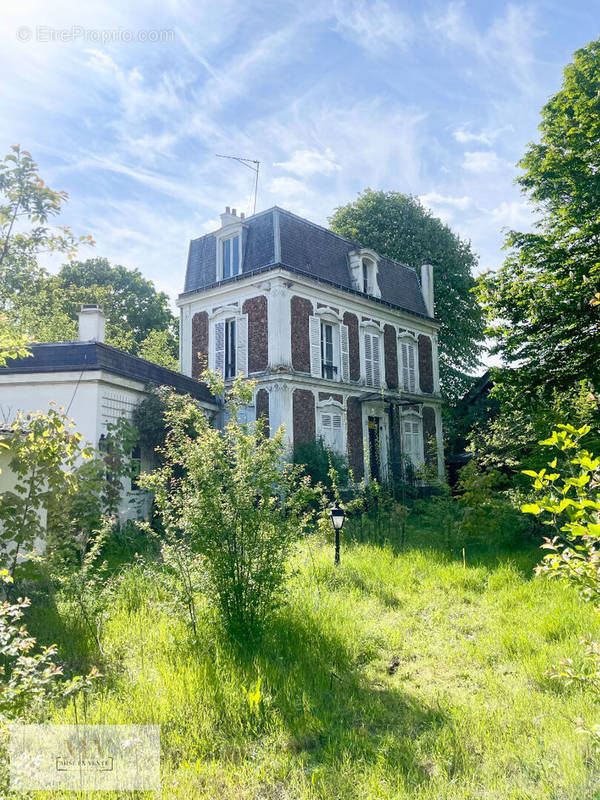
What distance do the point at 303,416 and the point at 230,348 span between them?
3408 millimetres

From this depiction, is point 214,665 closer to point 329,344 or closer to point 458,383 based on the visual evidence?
point 329,344

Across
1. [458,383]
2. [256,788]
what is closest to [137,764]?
[256,788]

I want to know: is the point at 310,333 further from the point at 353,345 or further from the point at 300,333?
the point at 353,345

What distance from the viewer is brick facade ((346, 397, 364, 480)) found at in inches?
719

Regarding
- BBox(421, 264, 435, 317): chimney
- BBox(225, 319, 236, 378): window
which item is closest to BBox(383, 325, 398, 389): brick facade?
BBox(421, 264, 435, 317): chimney

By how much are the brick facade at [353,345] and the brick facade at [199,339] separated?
189 inches

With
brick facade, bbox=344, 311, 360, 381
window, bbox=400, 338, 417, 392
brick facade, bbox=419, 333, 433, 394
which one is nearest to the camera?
brick facade, bbox=344, 311, 360, 381

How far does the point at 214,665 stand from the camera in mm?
4594

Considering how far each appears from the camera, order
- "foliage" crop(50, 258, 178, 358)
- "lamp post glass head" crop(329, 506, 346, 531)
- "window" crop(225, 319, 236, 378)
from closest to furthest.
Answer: "lamp post glass head" crop(329, 506, 346, 531) → "window" crop(225, 319, 236, 378) → "foliage" crop(50, 258, 178, 358)

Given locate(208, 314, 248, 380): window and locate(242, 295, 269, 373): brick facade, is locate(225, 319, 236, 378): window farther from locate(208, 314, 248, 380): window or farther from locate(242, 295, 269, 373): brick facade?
locate(242, 295, 269, 373): brick facade

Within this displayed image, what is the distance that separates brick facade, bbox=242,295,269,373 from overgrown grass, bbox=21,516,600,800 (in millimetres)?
10656

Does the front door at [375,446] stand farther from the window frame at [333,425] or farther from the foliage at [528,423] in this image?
the foliage at [528,423]

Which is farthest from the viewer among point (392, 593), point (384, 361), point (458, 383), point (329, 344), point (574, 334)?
point (458, 383)

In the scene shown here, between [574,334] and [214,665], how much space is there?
9.86 metres
